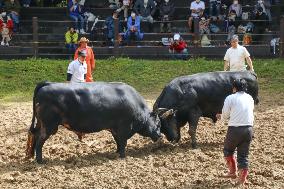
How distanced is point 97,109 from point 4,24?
41.3 feet

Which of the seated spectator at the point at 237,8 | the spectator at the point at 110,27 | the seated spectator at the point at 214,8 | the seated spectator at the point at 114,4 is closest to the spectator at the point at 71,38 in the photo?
the spectator at the point at 110,27

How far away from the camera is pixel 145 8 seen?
23469 mm

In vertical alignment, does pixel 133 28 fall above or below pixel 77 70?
above

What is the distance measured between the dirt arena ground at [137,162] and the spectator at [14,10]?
998cm

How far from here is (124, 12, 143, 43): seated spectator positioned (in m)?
22.4

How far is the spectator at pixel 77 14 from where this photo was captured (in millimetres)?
23266

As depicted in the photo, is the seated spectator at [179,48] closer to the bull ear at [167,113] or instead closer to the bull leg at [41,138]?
the bull ear at [167,113]

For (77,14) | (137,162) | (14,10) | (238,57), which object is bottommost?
(137,162)

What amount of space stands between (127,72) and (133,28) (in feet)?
7.06

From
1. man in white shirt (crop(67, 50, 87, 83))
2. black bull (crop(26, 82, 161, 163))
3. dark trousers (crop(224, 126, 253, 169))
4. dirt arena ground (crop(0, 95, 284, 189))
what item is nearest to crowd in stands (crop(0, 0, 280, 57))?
dirt arena ground (crop(0, 95, 284, 189))

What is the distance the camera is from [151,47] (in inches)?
878

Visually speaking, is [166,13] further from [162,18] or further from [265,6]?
[265,6]

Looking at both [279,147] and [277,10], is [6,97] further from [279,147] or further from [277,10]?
[277,10]

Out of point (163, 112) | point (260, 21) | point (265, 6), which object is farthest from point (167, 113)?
point (265, 6)
